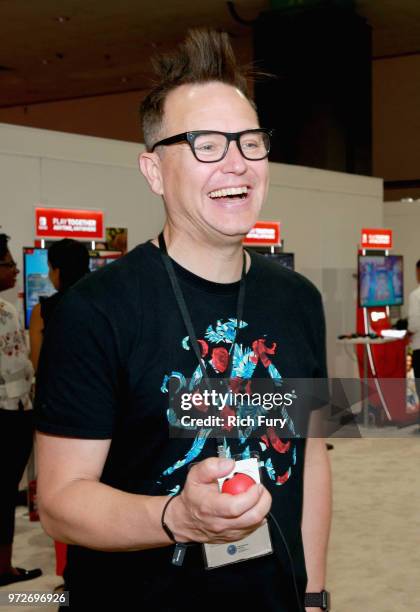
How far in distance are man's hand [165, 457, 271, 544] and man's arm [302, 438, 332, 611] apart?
496 millimetres

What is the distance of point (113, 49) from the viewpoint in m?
13.8

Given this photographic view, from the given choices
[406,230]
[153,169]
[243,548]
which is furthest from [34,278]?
[406,230]

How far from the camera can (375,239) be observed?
9680mm

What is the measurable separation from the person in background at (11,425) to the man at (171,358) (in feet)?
9.30

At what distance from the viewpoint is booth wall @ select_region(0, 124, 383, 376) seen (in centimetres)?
634

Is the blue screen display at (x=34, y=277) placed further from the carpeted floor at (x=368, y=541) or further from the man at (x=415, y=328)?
the man at (x=415, y=328)

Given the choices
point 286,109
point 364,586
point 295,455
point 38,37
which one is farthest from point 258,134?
point 38,37

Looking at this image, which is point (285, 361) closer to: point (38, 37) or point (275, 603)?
point (275, 603)

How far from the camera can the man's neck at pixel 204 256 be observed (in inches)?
55.5

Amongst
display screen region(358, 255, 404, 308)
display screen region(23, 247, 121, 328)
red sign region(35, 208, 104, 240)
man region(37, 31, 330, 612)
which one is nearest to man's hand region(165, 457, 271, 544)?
man region(37, 31, 330, 612)

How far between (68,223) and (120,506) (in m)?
5.42

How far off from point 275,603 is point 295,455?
25 centimetres

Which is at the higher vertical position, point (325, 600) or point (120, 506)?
point (120, 506)

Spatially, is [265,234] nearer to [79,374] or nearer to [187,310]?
[187,310]
